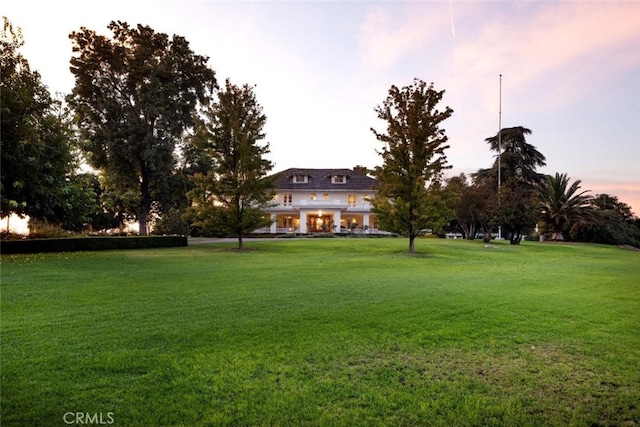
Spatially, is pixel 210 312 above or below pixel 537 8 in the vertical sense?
below

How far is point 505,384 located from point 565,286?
8384 millimetres

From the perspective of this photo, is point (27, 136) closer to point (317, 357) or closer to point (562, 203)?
point (317, 357)

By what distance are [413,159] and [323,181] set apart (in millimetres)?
30980

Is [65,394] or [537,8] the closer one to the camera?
[65,394]

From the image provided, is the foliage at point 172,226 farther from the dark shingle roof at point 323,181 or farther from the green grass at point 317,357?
the green grass at point 317,357

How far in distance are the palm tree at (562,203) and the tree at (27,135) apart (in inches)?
1716

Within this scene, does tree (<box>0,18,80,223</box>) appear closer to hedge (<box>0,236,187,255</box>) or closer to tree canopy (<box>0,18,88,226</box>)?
tree canopy (<box>0,18,88,226</box>)

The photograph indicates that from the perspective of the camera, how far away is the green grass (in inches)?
126

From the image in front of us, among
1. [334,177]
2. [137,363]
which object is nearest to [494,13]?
[137,363]

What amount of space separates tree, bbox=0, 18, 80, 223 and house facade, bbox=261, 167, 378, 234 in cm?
3082

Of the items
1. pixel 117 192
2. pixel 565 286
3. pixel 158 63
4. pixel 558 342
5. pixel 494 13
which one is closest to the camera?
pixel 558 342

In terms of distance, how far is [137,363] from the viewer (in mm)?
Answer: 4137

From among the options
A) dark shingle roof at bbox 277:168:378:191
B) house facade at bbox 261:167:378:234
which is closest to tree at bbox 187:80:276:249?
house facade at bbox 261:167:378:234

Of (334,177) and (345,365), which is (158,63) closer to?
(334,177)
